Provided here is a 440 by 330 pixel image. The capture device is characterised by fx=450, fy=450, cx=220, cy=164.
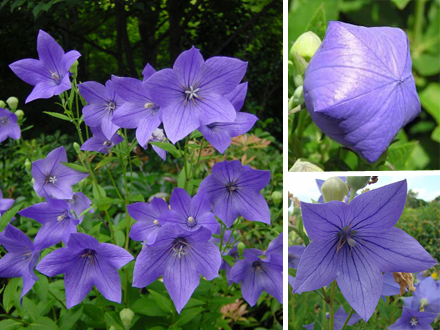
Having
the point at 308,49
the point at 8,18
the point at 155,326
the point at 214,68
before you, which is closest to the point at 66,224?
the point at 155,326

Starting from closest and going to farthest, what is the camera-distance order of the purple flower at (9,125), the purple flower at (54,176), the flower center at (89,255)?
1. the flower center at (89,255)
2. the purple flower at (54,176)
3. the purple flower at (9,125)

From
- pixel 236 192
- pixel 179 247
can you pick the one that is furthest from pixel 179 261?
pixel 236 192

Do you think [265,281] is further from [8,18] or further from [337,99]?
[8,18]

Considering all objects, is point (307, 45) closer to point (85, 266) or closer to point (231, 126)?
point (231, 126)

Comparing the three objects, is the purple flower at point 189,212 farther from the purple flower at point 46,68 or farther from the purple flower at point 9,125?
the purple flower at point 9,125

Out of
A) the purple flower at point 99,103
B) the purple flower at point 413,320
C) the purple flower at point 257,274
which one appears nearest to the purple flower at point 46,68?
the purple flower at point 99,103
